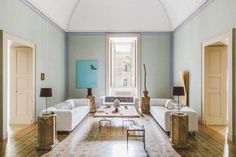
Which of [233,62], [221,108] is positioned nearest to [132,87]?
[221,108]

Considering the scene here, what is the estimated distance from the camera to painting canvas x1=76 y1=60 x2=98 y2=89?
11.1m

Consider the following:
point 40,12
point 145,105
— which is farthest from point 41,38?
point 145,105

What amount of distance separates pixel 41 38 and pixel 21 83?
1636mm

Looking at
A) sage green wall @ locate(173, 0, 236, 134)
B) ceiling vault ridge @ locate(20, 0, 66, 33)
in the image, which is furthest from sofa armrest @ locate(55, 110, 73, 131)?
sage green wall @ locate(173, 0, 236, 134)

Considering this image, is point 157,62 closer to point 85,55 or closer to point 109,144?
point 85,55

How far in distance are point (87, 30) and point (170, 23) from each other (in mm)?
3778

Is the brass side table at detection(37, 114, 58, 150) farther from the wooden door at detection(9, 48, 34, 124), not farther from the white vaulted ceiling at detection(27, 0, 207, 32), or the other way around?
the white vaulted ceiling at detection(27, 0, 207, 32)

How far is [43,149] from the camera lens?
473cm

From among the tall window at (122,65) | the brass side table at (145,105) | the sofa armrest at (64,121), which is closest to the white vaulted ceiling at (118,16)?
the tall window at (122,65)

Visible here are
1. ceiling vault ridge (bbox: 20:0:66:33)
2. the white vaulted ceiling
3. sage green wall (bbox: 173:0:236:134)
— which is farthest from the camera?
the white vaulted ceiling

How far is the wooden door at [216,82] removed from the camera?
7.16 meters

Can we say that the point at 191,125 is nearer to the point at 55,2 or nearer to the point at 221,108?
the point at 221,108

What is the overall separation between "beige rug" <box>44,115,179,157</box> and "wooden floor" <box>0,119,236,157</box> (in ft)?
1.03

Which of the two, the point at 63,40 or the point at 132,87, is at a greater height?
the point at 63,40
